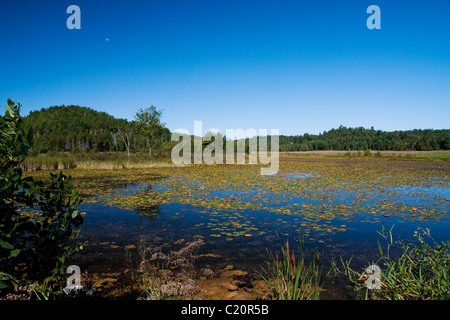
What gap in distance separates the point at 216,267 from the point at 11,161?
3207mm

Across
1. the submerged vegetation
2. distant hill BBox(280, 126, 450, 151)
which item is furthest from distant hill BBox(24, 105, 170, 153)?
distant hill BBox(280, 126, 450, 151)

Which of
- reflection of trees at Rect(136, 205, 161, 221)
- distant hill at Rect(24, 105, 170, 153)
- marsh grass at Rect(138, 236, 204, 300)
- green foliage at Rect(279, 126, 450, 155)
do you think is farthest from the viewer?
green foliage at Rect(279, 126, 450, 155)

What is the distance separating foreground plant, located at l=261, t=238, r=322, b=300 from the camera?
2922 millimetres

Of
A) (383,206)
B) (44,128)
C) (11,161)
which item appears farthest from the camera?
(44,128)

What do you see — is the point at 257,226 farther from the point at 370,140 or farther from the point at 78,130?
the point at 370,140

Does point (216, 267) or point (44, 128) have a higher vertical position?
point (44, 128)

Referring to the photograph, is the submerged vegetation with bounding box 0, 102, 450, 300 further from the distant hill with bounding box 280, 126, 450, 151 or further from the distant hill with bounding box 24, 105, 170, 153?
the distant hill with bounding box 280, 126, 450, 151

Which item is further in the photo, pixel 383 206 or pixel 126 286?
pixel 383 206

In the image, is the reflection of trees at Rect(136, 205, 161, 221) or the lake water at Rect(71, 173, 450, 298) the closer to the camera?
the lake water at Rect(71, 173, 450, 298)

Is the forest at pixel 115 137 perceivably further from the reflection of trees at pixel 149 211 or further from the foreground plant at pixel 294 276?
the foreground plant at pixel 294 276

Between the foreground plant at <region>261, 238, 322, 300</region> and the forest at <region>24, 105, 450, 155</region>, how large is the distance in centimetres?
3774

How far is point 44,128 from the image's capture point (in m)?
101
